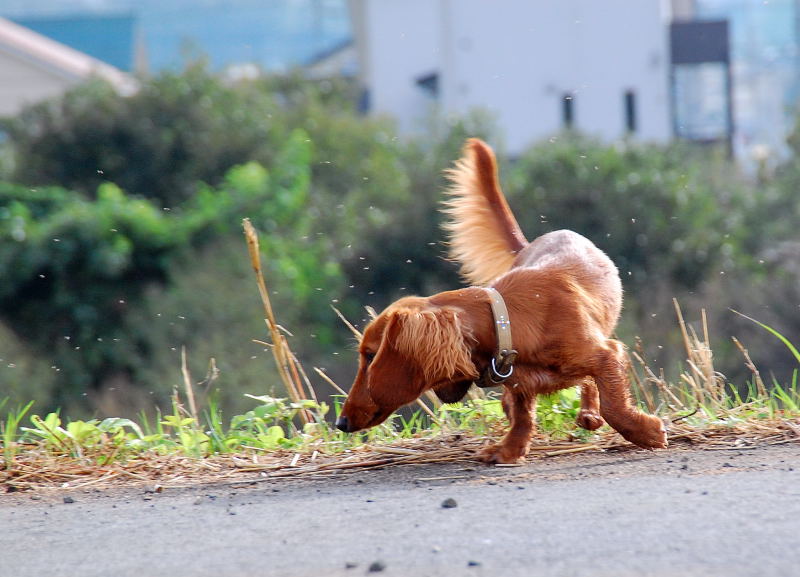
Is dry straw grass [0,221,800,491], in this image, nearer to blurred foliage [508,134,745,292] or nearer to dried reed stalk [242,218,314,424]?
dried reed stalk [242,218,314,424]

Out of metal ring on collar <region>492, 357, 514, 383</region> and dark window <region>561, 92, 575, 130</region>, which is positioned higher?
dark window <region>561, 92, 575, 130</region>

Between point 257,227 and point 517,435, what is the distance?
1468cm

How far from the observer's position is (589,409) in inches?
168

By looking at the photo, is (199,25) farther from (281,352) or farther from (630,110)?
(281,352)

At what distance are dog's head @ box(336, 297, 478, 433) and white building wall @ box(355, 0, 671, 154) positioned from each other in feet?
88.9

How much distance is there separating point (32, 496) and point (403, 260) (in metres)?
17.3

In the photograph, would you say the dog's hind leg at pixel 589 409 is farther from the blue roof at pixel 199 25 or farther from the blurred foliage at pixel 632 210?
the blue roof at pixel 199 25

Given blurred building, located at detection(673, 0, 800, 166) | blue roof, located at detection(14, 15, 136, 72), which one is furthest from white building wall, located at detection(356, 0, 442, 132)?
blue roof, located at detection(14, 15, 136, 72)

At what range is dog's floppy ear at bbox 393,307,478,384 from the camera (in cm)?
362

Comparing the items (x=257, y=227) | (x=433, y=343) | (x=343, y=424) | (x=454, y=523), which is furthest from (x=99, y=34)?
(x=454, y=523)

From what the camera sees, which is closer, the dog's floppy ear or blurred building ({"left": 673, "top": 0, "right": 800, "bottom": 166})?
the dog's floppy ear

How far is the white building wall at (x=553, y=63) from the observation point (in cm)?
3089

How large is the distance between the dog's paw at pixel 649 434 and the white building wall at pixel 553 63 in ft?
88.7

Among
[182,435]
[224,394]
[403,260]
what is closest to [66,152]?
[403,260]
